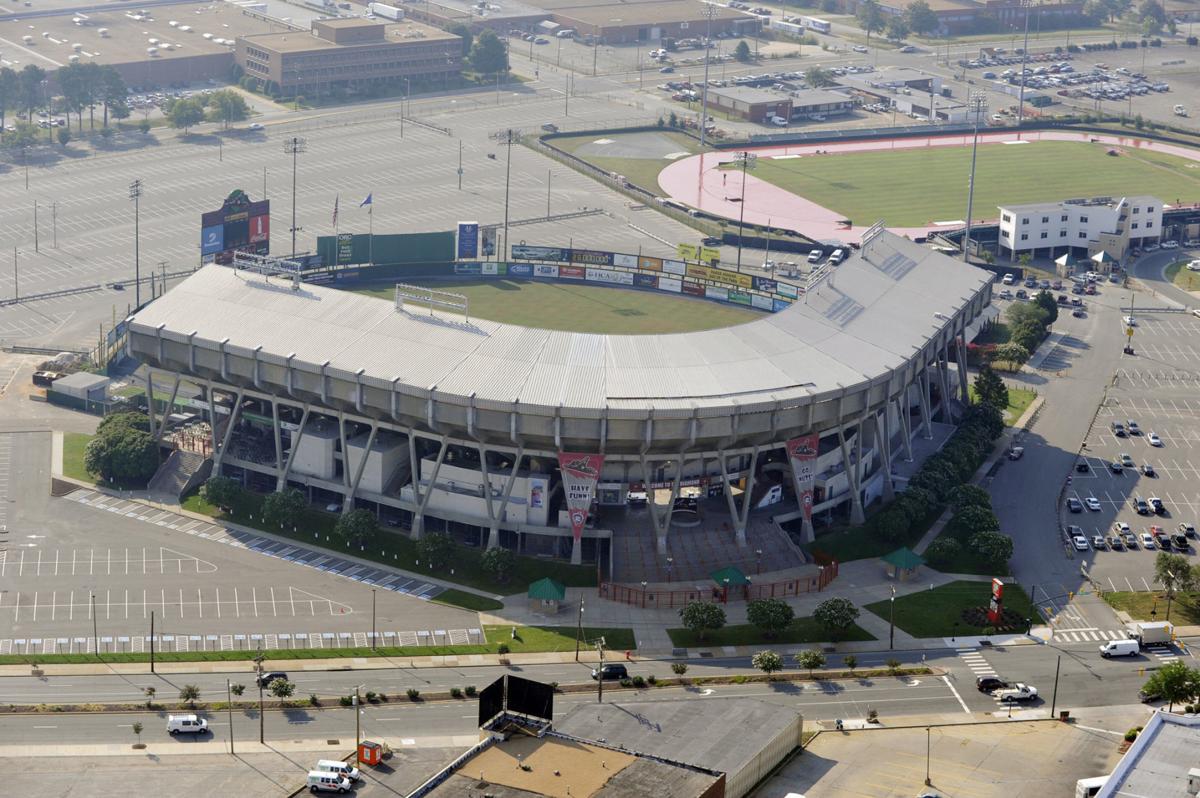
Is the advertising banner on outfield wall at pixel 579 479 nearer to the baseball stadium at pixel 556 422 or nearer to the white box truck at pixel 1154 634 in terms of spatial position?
the baseball stadium at pixel 556 422

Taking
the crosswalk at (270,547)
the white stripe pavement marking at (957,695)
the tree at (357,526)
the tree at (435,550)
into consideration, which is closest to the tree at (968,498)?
the white stripe pavement marking at (957,695)

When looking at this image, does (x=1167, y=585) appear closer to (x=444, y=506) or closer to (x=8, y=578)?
(x=444, y=506)

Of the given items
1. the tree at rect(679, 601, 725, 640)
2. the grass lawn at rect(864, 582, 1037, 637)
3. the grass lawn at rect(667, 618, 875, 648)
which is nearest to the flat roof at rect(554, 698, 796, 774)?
the tree at rect(679, 601, 725, 640)

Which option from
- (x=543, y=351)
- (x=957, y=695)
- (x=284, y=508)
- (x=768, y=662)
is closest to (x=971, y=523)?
(x=957, y=695)

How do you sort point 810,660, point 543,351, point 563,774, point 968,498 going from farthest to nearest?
point 968,498
point 543,351
point 810,660
point 563,774

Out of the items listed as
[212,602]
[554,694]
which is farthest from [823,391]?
[212,602]

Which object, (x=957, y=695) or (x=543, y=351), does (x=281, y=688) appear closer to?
(x=543, y=351)
